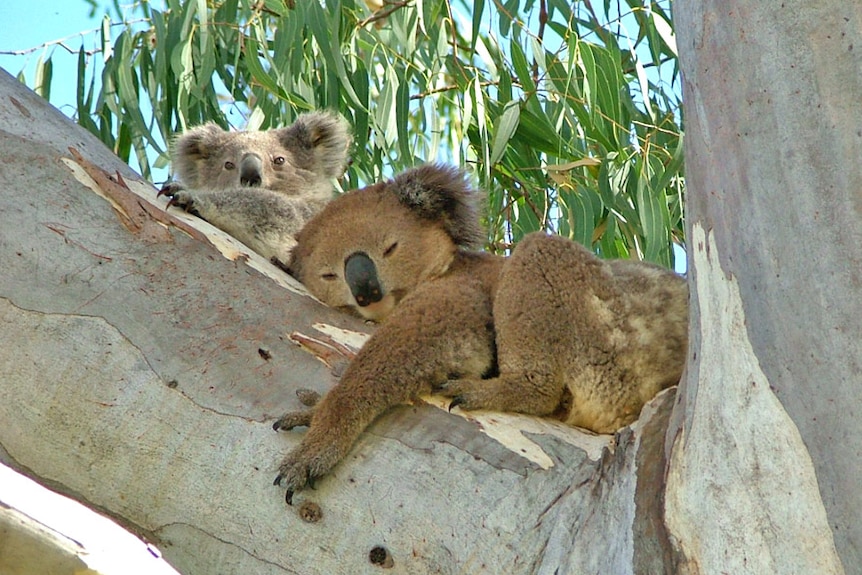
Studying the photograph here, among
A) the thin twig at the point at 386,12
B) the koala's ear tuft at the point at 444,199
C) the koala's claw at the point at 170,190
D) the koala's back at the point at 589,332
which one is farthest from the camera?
the thin twig at the point at 386,12

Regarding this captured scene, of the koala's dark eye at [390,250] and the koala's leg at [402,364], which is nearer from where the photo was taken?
the koala's leg at [402,364]

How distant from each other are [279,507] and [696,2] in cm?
105

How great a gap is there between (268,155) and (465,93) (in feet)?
5.25

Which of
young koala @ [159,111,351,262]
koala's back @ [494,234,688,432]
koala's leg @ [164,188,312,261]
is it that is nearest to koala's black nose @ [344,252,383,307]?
koala's back @ [494,234,688,432]

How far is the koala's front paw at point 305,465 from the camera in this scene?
6.02 feet

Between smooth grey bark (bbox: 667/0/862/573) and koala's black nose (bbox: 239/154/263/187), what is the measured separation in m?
3.60

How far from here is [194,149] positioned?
5.19 meters

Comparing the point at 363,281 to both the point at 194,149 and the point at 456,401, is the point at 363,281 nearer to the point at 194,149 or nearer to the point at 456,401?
the point at 456,401

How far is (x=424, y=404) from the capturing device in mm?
2098

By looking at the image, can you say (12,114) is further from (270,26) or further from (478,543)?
(270,26)

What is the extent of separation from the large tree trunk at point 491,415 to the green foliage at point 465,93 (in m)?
1.45

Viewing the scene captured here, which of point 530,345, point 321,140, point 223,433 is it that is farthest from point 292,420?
point 321,140

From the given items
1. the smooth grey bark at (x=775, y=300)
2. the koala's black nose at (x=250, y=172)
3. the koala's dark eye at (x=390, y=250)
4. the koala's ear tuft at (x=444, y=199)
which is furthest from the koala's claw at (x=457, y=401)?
the koala's black nose at (x=250, y=172)

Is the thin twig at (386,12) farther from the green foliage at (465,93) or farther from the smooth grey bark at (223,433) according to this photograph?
the smooth grey bark at (223,433)
